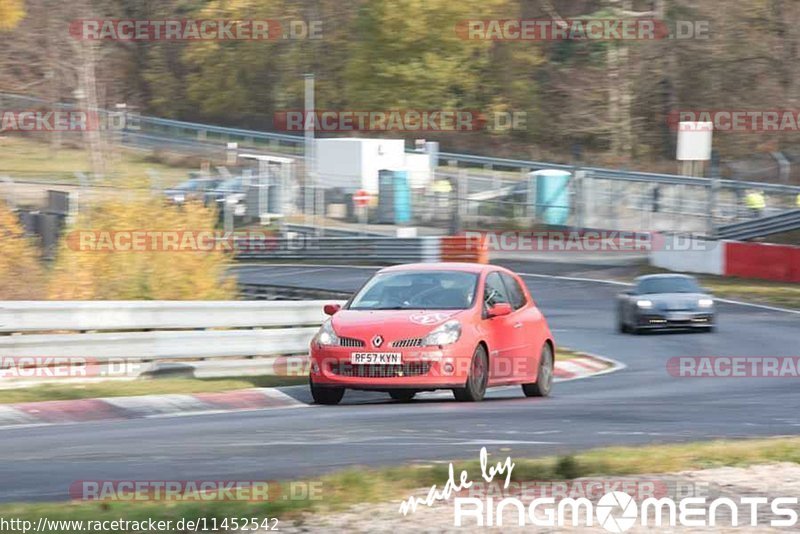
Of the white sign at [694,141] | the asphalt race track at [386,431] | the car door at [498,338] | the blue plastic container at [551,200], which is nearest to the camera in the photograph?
the asphalt race track at [386,431]

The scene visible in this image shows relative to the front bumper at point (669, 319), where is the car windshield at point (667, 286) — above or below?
above

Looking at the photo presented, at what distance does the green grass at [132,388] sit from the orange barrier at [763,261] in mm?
21976

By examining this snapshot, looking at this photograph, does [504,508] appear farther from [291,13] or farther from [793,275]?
[291,13]

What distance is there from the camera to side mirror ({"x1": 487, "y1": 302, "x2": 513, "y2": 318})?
14805mm

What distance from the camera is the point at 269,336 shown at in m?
17.1

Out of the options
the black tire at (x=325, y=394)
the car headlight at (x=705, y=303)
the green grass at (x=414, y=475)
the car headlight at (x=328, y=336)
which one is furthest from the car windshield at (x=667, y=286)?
the green grass at (x=414, y=475)

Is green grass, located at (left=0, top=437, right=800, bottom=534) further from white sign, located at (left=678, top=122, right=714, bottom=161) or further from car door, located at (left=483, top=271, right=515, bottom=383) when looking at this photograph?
white sign, located at (left=678, top=122, right=714, bottom=161)

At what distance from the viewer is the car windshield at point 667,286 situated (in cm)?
2658

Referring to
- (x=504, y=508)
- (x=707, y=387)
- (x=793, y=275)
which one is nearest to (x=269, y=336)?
(x=707, y=387)

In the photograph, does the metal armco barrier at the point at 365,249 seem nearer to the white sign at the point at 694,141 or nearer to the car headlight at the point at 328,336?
the white sign at the point at 694,141

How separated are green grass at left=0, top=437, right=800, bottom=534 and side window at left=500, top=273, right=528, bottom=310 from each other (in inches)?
212

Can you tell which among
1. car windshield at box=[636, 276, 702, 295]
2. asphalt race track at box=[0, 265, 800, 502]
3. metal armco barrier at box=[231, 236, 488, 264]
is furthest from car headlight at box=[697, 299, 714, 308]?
metal armco barrier at box=[231, 236, 488, 264]

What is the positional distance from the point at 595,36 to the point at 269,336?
53523 mm

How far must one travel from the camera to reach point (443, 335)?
14.1m
